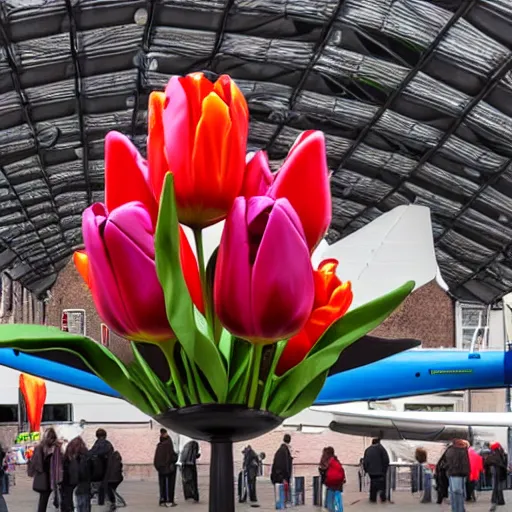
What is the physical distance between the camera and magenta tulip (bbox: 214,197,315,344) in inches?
110

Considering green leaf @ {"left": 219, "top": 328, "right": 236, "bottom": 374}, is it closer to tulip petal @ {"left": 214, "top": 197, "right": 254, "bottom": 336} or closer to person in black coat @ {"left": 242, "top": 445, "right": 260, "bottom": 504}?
tulip petal @ {"left": 214, "top": 197, "right": 254, "bottom": 336}

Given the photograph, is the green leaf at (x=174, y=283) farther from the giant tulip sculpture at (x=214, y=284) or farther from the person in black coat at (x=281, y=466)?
the person in black coat at (x=281, y=466)

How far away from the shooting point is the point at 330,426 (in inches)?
752

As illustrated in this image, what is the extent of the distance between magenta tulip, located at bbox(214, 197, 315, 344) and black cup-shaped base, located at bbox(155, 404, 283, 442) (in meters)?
0.23

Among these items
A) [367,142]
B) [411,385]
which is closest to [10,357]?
[411,385]

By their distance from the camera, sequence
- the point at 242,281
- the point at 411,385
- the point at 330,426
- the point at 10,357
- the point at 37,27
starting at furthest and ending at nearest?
the point at 330,426
the point at 37,27
the point at 411,385
the point at 10,357
the point at 242,281

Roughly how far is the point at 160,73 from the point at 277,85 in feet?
8.44

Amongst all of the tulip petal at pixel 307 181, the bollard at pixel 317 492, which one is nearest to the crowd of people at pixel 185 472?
the bollard at pixel 317 492

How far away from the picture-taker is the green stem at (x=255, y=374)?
291 centimetres

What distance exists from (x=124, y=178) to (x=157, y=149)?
0.17m

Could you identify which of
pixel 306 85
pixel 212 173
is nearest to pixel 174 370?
pixel 212 173

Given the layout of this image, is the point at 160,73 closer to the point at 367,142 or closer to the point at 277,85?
the point at 277,85

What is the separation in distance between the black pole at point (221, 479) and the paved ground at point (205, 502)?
35.1ft

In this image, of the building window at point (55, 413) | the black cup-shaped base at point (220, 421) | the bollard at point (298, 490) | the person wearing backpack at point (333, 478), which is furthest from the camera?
the building window at point (55, 413)
